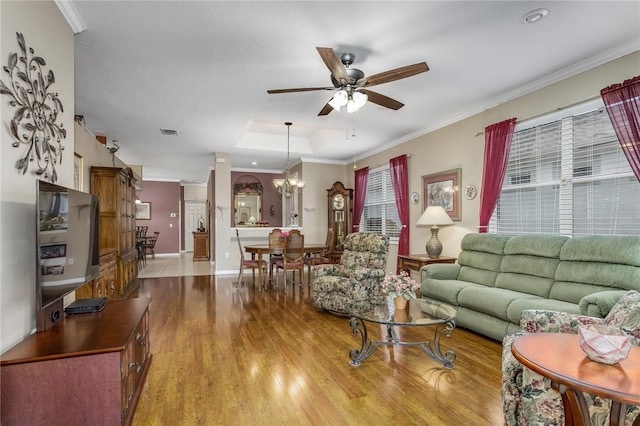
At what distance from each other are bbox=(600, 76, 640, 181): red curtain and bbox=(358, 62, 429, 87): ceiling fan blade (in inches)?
74.8

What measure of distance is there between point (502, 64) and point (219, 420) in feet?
13.0

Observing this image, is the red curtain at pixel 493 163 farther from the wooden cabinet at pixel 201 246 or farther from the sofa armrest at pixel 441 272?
the wooden cabinet at pixel 201 246

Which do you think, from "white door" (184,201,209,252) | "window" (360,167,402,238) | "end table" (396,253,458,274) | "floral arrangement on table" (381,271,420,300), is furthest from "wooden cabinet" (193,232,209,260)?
"floral arrangement on table" (381,271,420,300)

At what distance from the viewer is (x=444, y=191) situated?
515 cm

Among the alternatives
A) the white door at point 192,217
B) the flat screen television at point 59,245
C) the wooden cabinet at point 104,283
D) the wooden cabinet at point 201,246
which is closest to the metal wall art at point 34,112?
the flat screen television at point 59,245

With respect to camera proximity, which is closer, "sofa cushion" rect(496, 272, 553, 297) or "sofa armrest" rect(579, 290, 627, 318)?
"sofa armrest" rect(579, 290, 627, 318)

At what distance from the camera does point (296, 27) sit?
268 cm

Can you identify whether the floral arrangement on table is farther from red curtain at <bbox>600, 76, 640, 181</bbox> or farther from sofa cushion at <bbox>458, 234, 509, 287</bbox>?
red curtain at <bbox>600, 76, 640, 181</bbox>

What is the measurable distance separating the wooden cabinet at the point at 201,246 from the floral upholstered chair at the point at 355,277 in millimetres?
6921

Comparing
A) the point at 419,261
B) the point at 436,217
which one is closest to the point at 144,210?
the point at 419,261

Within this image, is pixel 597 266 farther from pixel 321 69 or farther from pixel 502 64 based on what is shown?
pixel 321 69

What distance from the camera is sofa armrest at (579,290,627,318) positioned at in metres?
2.36

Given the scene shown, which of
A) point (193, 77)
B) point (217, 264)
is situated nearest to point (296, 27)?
point (193, 77)

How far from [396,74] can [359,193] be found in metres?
5.02
